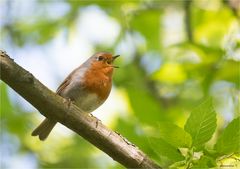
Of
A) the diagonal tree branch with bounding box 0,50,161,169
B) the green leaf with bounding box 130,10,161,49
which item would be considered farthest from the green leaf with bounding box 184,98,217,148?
the green leaf with bounding box 130,10,161,49

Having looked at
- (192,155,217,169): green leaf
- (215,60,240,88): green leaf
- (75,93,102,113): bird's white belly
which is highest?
(215,60,240,88): green leaf

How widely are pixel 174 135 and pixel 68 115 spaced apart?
61 centimetres

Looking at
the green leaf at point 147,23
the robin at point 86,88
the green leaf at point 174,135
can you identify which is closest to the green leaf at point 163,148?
the green leaf at point 174,135

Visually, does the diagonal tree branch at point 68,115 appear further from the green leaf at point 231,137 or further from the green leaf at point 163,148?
the green leaf at point 231,137

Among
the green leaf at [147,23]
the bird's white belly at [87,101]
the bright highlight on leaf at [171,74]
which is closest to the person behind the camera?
the bird's white belly at [87,101]

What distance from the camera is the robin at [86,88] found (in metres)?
5.36

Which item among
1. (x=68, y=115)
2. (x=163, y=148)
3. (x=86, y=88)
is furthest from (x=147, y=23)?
(x=163, y=148)

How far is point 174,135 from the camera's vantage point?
282 centimetres

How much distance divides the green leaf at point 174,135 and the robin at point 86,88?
2435mm

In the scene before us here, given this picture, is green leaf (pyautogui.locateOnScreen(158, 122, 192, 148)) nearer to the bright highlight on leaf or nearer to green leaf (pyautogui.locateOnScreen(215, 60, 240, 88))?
green leaf (pyautogui.locateOnScreen(215, 60, 240, 88))

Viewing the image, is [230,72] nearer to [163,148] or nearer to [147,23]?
[163,148]

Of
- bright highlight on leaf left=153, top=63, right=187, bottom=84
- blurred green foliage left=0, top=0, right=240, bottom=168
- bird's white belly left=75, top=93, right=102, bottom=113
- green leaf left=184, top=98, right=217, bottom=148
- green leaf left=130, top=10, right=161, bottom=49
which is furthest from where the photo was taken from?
green leaf left=130, top=10, right=161, bottom=49

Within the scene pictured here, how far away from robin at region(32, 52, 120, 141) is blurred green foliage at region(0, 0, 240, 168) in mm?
288

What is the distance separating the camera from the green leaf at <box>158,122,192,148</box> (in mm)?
2814
